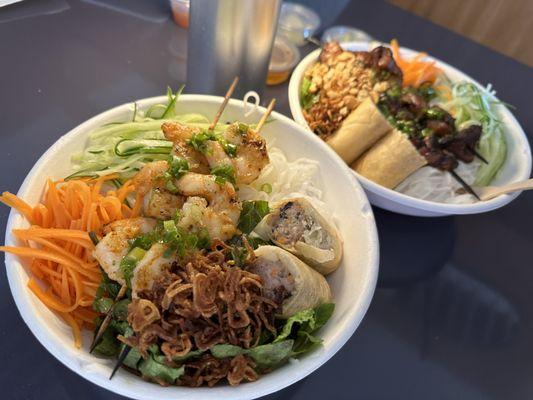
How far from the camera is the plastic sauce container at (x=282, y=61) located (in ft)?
8.93

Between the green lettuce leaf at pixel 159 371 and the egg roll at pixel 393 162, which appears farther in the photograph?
the egg roll at pixel 393 162

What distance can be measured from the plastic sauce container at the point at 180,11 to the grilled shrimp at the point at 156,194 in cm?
171

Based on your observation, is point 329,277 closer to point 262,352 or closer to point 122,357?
point 262,352

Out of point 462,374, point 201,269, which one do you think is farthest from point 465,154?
point 201,269

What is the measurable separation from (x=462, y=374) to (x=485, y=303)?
395 mm

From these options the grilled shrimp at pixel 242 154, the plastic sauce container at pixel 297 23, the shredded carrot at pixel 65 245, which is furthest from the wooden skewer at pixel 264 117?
the plastic sauce container at pixel 297 23

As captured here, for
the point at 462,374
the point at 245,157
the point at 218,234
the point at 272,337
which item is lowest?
the point at 462,374

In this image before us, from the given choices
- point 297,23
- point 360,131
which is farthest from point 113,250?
point 297,23

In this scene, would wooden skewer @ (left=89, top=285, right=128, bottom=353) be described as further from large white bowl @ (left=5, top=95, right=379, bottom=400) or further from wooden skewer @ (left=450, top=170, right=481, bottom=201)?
Result: wooden skewer @ (left=450, top=170, right=481, bottom=201)

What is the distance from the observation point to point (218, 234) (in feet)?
4.94

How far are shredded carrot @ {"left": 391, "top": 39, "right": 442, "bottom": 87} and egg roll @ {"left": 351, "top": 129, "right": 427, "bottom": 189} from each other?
654 mm

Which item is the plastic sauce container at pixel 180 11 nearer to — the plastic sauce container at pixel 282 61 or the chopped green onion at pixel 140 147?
the plastic sauce container at pixel 282 61

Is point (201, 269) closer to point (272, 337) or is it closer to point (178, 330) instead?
point (178, 330)

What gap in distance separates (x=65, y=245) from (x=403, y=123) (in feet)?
5.50
